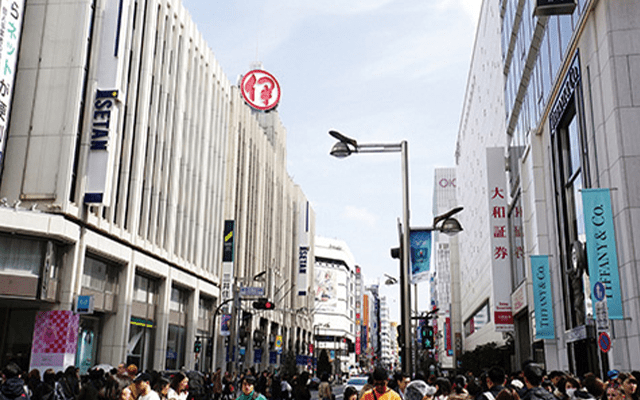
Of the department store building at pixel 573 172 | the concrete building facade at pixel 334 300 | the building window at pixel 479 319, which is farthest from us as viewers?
the concrete building facade at pixel 334 300

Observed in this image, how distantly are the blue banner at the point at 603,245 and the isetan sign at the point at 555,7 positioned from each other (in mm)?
6045

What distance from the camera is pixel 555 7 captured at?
1877 centimetres

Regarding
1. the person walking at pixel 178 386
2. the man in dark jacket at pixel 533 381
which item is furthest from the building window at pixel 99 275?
the man in dark jacket at pixel 533 381

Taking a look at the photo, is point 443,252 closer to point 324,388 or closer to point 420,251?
point 420,251

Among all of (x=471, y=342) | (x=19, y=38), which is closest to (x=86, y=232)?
(x=19, y=38)

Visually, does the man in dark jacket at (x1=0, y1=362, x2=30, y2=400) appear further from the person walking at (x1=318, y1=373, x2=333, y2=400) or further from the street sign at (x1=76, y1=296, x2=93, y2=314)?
the street sign at (x1=76, y1=296, x2=93, y2=314)

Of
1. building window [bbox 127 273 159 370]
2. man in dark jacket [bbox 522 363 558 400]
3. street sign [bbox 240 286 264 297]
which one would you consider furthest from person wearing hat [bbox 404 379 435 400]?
building window [bbox 127 273 159 370]

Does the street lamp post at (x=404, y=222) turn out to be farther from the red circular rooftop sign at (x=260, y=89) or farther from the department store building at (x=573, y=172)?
the red circular rooftop sign at (x=260, y=89)

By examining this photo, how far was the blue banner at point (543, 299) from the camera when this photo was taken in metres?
25.2

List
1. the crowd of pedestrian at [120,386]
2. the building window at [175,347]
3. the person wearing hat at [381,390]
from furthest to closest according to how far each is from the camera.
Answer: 1. the building window at [175,347]
2. the crowd of pedestrian at [120,386]
3. the person wearing hat at [381,390]

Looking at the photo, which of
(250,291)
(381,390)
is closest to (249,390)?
(381,390)

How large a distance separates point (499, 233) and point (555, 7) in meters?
21.5

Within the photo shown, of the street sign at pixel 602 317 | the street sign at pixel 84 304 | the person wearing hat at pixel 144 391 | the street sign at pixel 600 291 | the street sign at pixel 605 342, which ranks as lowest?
the person wearing hat at pixel 144 391

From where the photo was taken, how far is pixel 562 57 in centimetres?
2186
